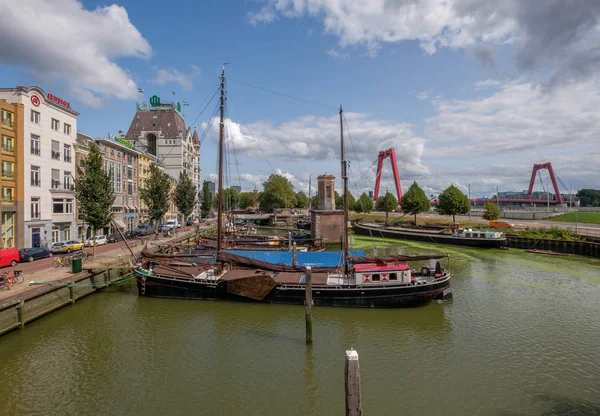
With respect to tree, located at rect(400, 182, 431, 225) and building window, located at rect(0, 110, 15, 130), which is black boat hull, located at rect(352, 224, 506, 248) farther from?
building window, located at rect(0, 110, 15, 130)

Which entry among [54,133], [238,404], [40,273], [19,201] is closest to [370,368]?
[238,404]

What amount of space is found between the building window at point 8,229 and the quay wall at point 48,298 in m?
14.9

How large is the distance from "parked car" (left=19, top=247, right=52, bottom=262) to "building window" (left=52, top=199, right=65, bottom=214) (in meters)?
9.51

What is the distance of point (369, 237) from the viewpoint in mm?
78875

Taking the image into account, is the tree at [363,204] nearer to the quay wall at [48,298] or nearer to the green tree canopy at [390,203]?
the green tree canopy at [390,203]

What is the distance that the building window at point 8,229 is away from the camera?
119ft

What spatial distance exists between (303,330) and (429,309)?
34.3 feet

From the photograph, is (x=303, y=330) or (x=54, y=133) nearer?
(x=303, y=330)

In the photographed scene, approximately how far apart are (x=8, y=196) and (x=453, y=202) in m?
81.5

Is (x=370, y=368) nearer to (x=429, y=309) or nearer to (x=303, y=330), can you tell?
(x=303, y=330)

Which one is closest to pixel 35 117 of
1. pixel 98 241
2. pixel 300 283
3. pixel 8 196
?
pixel 8 196

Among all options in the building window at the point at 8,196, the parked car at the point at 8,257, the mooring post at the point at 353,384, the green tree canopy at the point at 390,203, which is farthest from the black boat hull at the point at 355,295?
the green tree canopy at the point at 390,203

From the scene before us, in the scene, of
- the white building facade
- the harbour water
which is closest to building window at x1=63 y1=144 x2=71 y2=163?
the white building facade

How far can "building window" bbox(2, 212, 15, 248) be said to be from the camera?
36.3m
